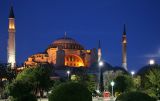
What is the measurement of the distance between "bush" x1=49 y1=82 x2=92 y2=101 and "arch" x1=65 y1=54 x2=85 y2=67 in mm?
121930

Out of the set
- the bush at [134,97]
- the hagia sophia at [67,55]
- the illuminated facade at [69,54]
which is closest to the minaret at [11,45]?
the hagia sophia at [67,55]

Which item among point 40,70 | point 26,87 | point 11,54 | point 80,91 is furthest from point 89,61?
point 80,91

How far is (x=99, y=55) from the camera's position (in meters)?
146

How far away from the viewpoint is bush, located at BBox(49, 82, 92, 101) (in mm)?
21266

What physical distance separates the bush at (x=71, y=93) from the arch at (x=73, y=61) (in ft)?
400

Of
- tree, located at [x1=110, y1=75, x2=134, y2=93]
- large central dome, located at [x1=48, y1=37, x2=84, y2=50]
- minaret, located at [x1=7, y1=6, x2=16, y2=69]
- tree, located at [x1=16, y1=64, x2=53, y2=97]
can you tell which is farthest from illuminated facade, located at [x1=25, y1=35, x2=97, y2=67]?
tree, located at [x1=16, y1=64, x2=53, y2=97]

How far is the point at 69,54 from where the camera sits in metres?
147

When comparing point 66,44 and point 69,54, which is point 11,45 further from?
point 66,44

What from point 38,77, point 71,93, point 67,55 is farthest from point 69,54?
point 71,93

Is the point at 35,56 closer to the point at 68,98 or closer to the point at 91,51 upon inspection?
the point at 91,51

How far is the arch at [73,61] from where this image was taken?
474 feet

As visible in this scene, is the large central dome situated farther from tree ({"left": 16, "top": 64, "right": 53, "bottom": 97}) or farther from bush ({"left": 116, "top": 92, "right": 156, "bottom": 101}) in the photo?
bush ({"left": 116, "top": 92, "right": 156, "bottom": 101})

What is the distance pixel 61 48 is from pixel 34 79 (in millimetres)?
92174

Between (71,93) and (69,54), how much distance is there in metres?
126
